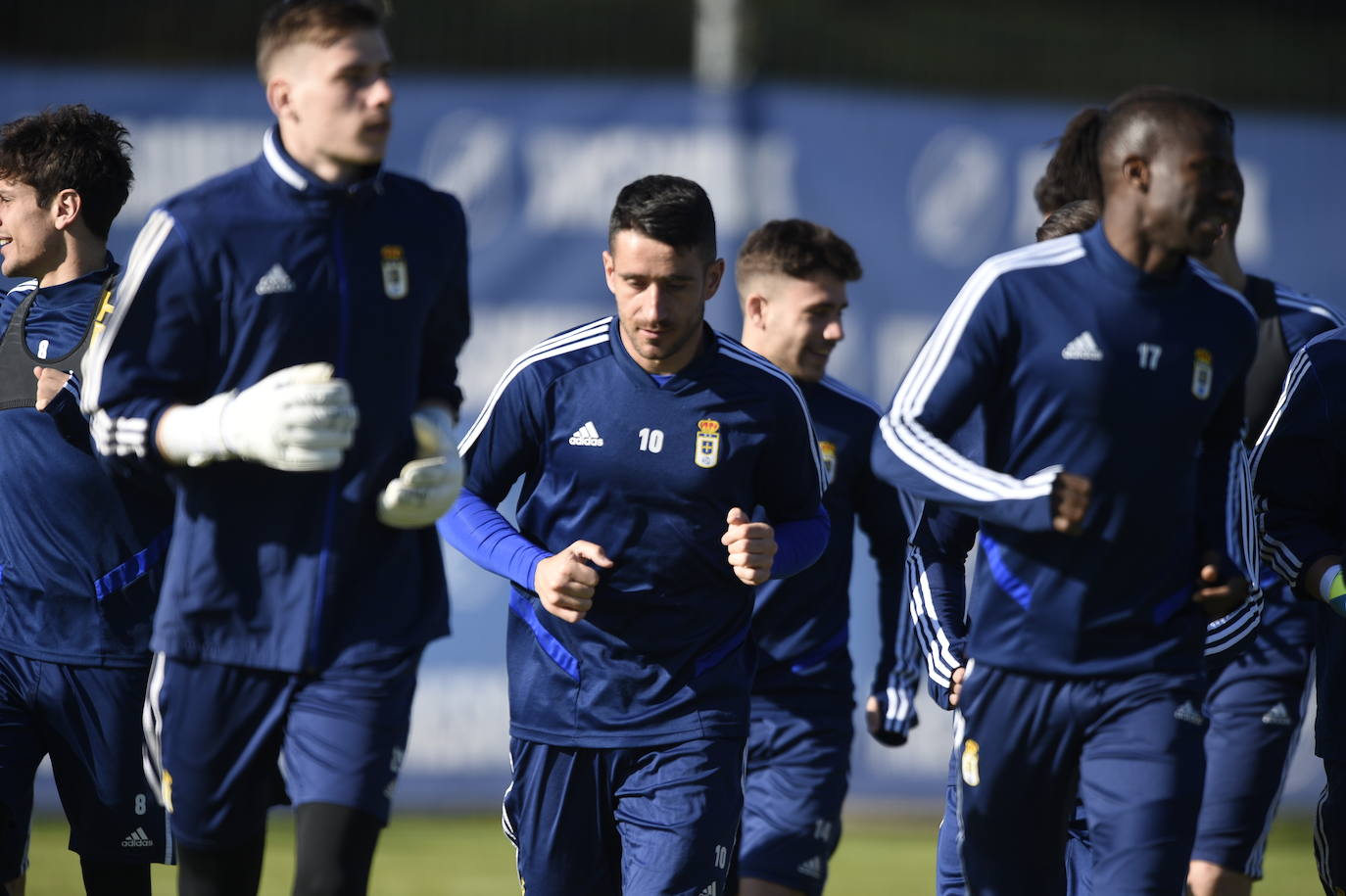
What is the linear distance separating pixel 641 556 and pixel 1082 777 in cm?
121

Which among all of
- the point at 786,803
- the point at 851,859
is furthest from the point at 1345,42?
the point at 786,803

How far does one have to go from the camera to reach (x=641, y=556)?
439cm

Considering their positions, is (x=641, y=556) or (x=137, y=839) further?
(x=137, y=839)

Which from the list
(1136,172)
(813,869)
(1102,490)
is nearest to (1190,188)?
(1136,172)

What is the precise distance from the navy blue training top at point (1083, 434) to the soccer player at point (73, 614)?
2.09m

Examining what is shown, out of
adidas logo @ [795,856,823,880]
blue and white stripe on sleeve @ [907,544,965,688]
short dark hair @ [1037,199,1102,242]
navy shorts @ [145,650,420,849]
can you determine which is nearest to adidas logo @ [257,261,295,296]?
navy shorts @ [145,650,420,849]

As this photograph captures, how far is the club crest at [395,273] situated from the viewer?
12.3 ft

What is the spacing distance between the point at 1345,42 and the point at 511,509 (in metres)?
5.72

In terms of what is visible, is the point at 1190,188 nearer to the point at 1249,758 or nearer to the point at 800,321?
the point at 800,321

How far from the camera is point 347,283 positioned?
3.68m

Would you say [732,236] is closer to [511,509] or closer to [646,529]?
[511,509]

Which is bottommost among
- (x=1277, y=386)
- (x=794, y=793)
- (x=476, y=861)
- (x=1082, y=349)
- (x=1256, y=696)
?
(x=476, y=861)

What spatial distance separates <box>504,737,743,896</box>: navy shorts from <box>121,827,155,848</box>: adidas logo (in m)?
1.00

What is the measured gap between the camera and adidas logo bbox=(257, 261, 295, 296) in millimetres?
3609
